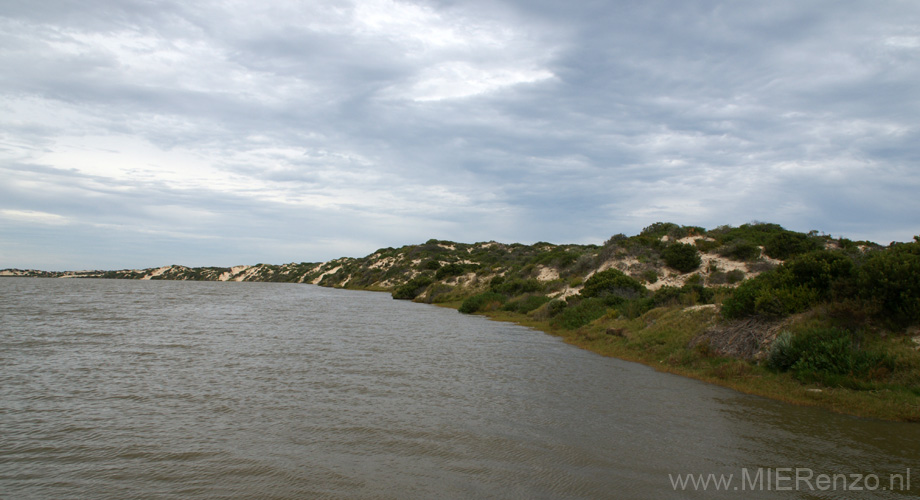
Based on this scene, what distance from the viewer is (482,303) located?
124 ft

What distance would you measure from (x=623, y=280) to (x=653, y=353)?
39.3ft

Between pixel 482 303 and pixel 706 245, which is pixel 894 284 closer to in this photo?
pixel 706 245

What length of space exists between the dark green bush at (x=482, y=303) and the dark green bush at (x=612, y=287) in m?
9.28

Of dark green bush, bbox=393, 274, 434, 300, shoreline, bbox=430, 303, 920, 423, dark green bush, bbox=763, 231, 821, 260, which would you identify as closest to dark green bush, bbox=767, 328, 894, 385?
shoreline, bbox=430, 303, 920, 423

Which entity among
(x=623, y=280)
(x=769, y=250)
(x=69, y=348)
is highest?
(x=769, y=250)

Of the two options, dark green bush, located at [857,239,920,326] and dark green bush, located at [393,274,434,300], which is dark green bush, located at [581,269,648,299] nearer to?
dark green bush, located at [857,239,920,326]

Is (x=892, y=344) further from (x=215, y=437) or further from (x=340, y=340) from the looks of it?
(x=340, y=340)

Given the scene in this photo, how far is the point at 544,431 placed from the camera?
9.09m

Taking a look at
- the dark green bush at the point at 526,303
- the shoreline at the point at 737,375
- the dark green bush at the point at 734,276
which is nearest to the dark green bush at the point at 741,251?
the dark green bush at the point at 734,276

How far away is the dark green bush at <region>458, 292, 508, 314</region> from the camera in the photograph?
3725 cm

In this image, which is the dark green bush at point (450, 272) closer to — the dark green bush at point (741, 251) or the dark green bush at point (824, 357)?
the dark green bush at point (741, 251)

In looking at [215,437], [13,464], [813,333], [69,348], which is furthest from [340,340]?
[813,333]

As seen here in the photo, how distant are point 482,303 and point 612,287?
40.0ft

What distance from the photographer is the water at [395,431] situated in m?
6.74
